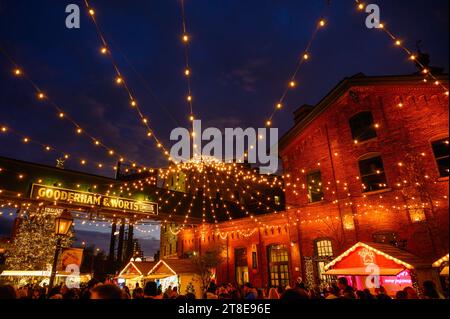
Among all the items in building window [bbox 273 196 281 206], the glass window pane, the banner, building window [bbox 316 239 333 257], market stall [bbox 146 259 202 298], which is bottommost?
market stall [bbox 146 259 202 298]

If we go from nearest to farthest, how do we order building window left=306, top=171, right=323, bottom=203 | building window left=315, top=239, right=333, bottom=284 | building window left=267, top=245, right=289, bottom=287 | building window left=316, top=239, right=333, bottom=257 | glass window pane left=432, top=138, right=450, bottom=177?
glass window pane left=432, top=138, right=450, bottom=177
building window left=315, top=239, right=333, bottom=284
building window left=316, top=239, right=333, bottom=257
building window left=306, top=171, right=323, bottom=203
building window left=267, top=245, right=289, bottom=287

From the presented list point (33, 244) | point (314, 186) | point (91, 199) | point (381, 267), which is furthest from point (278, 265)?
point (33, 244)

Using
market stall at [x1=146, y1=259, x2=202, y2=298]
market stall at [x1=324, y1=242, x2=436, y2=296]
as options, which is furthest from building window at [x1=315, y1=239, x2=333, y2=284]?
market stall at [x1=146, y1=259, x2=202, y2=298]

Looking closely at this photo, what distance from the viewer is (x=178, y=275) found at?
617 inches

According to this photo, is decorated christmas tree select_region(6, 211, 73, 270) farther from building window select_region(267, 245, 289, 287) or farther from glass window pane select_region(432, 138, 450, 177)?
glass window pane select_region(432, 138, 450, 177)

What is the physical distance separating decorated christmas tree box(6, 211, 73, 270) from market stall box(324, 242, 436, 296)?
1823 cm

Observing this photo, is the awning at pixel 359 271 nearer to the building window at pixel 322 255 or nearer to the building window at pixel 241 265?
the building window at pixel 322 255

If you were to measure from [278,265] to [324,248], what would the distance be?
3265mm

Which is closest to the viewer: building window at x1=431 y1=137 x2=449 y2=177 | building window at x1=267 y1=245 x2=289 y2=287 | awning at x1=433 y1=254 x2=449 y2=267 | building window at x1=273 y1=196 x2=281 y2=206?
awning at x1=433 y1=254 x2=449 y2=267

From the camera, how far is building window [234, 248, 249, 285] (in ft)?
57.3

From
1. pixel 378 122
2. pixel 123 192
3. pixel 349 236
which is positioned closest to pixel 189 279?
pixel 123 192

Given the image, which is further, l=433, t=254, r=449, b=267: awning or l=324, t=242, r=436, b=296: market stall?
l=324, t=242, r=436, b=296: market stall
